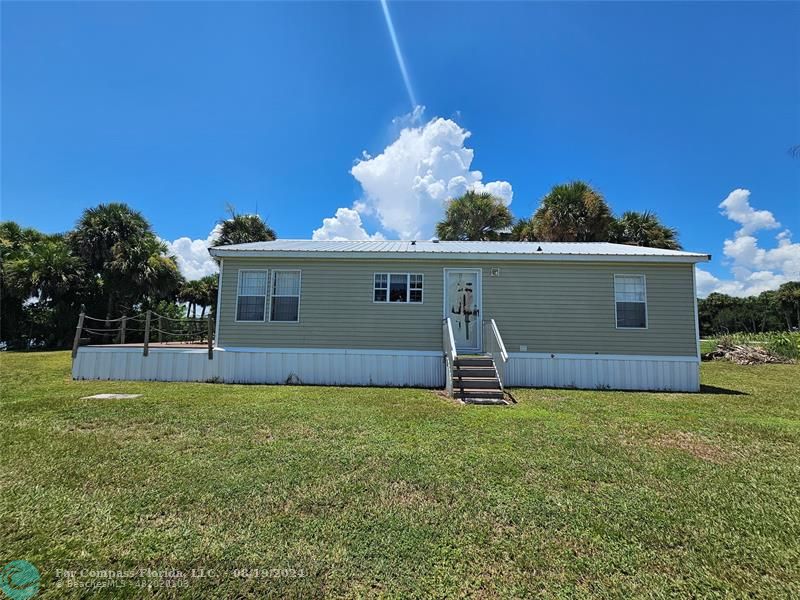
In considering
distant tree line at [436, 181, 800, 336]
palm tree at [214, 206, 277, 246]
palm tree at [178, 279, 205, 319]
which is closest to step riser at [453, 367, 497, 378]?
distant tree line at [436, 181, 800, 336]

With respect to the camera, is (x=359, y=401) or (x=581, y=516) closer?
(x=581, y=516)

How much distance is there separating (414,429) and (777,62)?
44.6 ft

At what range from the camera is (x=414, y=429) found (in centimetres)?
530

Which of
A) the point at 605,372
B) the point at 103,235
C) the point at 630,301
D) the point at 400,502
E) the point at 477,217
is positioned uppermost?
the point at 477,217

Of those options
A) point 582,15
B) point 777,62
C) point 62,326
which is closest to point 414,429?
point 582,15

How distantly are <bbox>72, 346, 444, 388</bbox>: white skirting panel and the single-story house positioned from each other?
26mm

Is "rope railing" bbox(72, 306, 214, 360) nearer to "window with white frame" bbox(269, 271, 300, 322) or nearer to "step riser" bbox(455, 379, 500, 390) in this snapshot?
"window with white frame" bbox(269, 271, 300, 322)

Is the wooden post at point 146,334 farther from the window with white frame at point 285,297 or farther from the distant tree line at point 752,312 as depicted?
the distant tree line at point 752,312

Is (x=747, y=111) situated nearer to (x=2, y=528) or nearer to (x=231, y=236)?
(x=2, y=528)

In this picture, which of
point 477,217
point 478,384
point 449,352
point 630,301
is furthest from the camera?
point 477,217

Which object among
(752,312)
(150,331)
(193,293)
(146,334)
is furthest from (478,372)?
(752,312)

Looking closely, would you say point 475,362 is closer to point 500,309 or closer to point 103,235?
point 500,309

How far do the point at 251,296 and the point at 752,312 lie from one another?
40478 mm

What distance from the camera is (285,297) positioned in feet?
33.2
